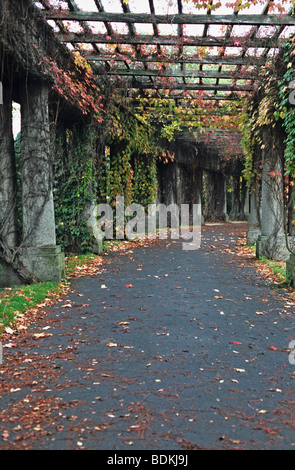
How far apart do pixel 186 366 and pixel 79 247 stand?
6.33 meters

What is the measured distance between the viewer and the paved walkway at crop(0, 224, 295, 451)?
243cm

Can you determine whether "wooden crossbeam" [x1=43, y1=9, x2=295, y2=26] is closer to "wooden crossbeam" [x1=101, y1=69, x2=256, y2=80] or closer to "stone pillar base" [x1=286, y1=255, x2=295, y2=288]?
"wooden crossbeam" [x1=101, y1=69, x2=256, y2=80]

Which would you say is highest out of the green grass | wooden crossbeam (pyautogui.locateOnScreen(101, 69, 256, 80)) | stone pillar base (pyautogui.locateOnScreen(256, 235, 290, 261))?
wooden crossbeam (pyautogui.locateOnScreen(101, 69, 256, 80))

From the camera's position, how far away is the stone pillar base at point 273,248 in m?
8.80

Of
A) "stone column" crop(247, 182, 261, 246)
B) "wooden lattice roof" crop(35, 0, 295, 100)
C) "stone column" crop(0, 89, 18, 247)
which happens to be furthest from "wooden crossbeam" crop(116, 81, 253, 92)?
"stone column" crop(0, 89, 18, 247)

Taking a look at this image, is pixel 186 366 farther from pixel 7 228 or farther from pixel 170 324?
pixel 7 228

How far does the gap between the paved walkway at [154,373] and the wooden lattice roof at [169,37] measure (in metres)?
4.36

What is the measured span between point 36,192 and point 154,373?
4.21 metres

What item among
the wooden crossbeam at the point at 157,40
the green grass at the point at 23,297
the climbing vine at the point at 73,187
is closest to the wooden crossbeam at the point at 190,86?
Answer: the climbing vine at the point at 73,187

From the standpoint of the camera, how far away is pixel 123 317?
193 inches

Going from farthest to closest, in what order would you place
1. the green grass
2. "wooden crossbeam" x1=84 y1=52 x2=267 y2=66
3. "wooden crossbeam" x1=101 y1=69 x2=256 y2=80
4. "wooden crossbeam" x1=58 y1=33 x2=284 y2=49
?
"wooden crossbeam" x1=101 y1=69 x2=256 y2=80, "wooden crossbeam" x1=84 y1=52 x2=267 y2=66, "wooden crossbeam" x1=58 y1=33 x2=284 y2=49, the green grass

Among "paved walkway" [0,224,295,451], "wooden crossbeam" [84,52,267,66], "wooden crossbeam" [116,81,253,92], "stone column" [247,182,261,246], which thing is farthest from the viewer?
"stone column" [247,182,261,246]

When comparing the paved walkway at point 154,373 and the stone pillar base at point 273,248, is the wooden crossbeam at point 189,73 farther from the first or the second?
→ the paved walkway at point 154,373
